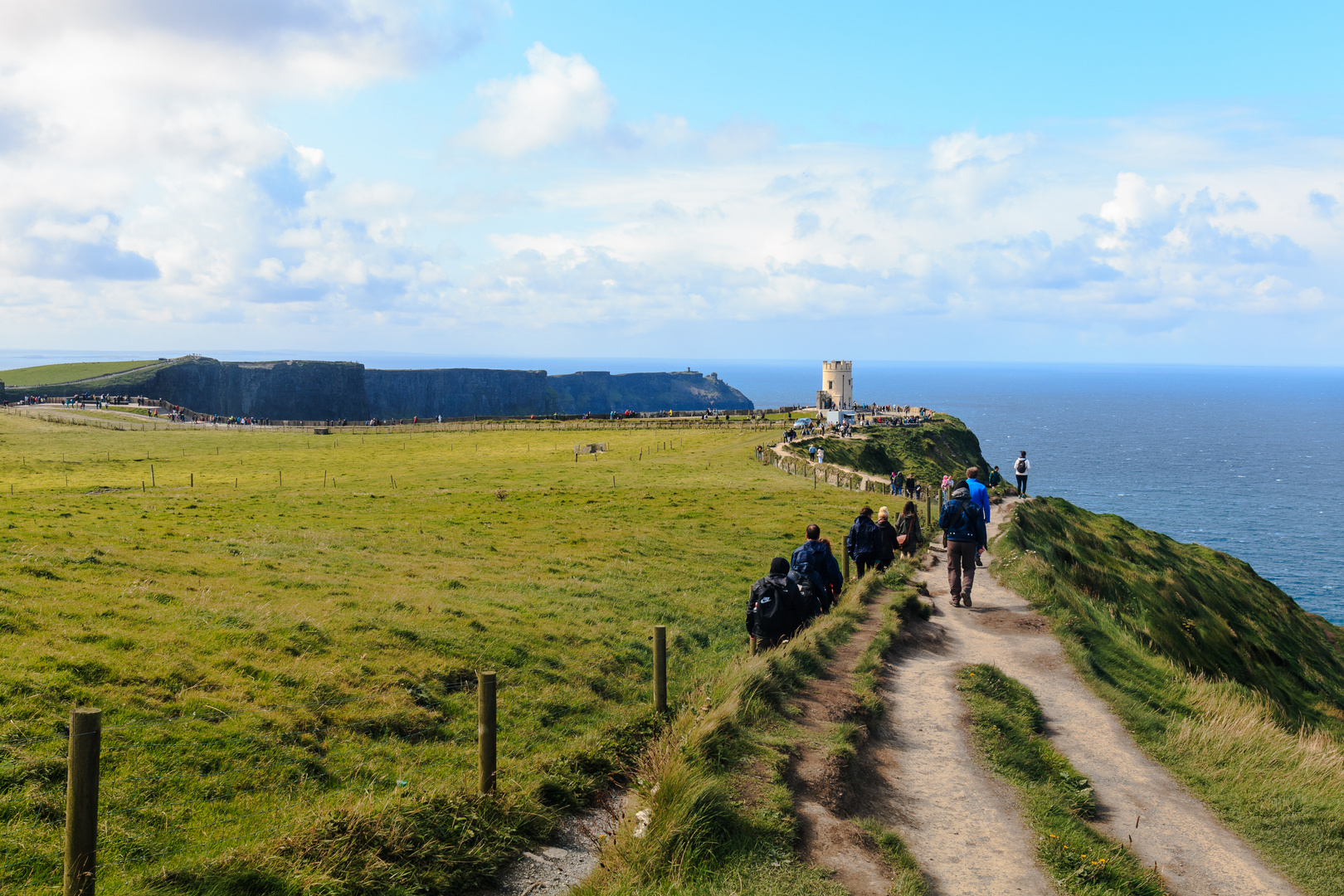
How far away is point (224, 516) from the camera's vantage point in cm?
2961

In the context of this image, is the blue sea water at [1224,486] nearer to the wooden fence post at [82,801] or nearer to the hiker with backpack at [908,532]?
the hiker with backpack at [908,532]

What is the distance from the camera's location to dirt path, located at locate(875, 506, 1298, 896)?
322 inches


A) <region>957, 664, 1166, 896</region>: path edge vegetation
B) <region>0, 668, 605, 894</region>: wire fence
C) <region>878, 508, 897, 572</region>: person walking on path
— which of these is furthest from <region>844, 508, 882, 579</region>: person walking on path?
<region>0, 668, 605, 894</region>: wire fence

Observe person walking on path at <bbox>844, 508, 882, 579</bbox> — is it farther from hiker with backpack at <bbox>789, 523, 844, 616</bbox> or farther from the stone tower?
the stone tower

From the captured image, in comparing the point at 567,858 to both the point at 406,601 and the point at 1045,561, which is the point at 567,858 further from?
the point at 1045,561

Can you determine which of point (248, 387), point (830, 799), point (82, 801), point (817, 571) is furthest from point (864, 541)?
point (248, 387)

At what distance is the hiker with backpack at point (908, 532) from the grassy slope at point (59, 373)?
560 ft

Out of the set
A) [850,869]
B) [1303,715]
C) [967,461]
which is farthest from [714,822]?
[967,461]

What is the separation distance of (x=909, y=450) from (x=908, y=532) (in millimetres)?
62011

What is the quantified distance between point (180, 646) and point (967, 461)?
92712 mm

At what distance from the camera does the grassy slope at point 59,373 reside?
152 m

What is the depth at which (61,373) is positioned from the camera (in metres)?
163

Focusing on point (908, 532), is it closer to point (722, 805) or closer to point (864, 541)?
point (864, 541)

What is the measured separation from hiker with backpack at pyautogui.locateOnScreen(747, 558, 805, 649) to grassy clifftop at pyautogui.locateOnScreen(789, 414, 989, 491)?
4745cm
